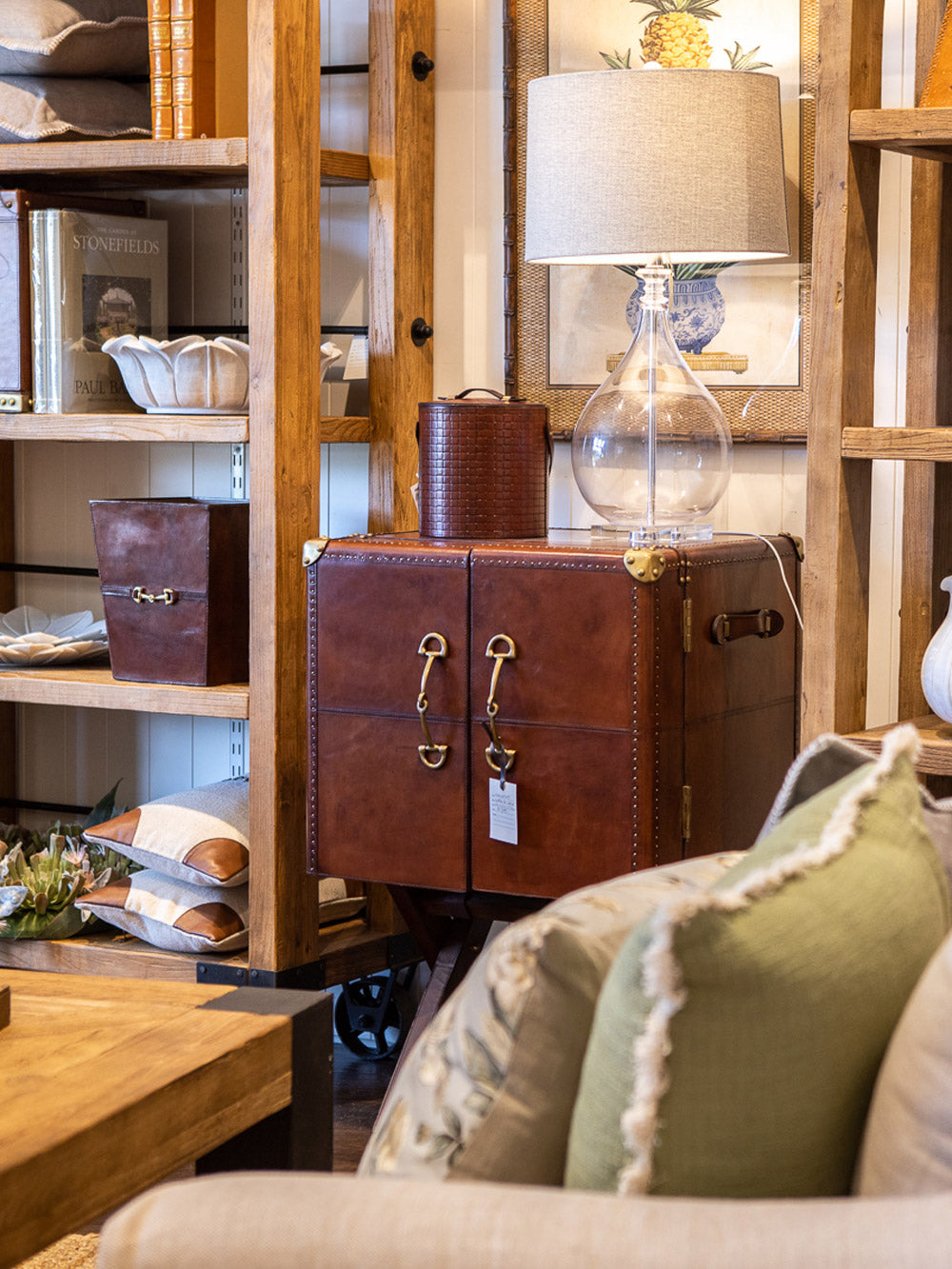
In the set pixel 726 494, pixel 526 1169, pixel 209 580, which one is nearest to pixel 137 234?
pixel 209 580

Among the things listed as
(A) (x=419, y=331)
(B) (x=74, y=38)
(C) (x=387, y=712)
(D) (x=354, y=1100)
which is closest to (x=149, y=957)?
(D) (x=354, y=1100)

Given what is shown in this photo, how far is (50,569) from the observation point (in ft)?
10.6

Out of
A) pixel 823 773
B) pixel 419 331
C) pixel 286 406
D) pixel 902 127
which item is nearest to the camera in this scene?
pixel 823 773

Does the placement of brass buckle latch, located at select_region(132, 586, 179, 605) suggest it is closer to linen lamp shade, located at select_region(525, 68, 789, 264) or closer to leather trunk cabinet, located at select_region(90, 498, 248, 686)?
leather trunk cabinet, located at select_region(90, 498, 248, 686)

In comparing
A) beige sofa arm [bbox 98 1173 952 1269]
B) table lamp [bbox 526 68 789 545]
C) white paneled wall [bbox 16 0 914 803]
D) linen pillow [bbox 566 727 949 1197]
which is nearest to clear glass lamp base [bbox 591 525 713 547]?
table lamp [bbox 526 68 789 545]

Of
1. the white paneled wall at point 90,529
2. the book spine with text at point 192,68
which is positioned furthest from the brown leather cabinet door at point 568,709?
the white paneled wall at point 90,529

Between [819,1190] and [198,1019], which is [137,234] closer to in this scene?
[198,1019]

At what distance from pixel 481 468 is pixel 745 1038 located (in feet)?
5.37

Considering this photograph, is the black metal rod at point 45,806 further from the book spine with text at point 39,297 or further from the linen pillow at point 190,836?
the book spine with text at point 39,297

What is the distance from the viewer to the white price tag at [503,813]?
2225 millimetres

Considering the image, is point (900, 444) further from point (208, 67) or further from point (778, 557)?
point (208, 67)

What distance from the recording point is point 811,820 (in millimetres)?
998

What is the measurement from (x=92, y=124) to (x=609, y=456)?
1068 mm

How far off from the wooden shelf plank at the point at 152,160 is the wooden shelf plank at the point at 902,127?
3.13 ft
